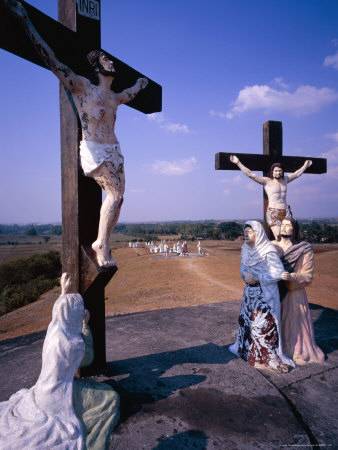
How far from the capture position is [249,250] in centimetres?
403

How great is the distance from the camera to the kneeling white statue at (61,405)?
178 cm

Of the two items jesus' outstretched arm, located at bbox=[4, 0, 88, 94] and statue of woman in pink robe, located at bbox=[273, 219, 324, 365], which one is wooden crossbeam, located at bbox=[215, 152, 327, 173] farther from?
jesus' outstretched arm, located at bbox=[4, 0, 88, 94]

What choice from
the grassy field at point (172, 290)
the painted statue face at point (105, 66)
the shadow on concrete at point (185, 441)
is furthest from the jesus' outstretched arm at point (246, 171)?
the grassy field at point (172, 290)

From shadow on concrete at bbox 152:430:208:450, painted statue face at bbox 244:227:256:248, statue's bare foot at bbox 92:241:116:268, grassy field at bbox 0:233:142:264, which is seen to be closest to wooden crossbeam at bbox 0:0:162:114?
statue's bare foot at bbox 92:241:116:268

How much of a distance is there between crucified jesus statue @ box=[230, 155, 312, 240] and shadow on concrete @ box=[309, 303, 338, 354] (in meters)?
1.82

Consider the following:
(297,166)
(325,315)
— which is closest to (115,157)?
(297,166)

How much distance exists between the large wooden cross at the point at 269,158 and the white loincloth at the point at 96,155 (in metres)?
2.75

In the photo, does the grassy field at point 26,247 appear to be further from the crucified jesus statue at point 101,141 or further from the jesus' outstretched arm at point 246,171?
the crucified jesus statue at point 101,141

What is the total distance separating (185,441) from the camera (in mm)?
2180

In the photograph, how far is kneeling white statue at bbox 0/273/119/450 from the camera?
178cm

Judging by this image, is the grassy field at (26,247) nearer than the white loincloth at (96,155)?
No

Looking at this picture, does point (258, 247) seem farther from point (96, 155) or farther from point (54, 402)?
point (54, 402)

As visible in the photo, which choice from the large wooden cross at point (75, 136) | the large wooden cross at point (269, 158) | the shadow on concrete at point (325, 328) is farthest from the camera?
the large wooden cross at point (269, 158)

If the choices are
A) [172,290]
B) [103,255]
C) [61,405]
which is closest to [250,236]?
[103,255]
